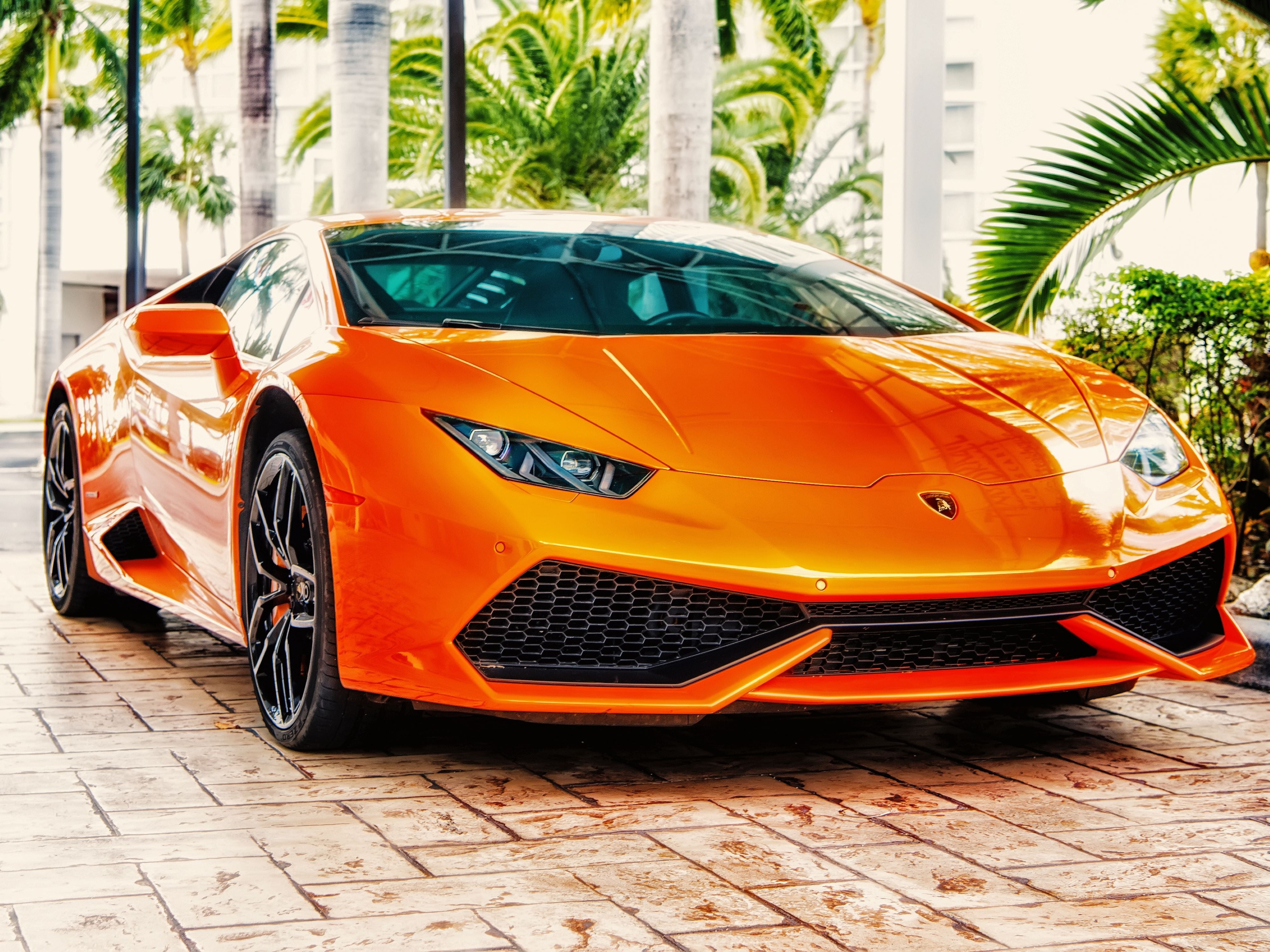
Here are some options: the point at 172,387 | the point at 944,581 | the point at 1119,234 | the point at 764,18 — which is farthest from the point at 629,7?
the point at 944,581

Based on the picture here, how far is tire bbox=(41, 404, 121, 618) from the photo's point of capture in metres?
5.43

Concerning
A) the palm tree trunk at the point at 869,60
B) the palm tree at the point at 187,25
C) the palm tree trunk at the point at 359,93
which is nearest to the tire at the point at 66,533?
the palm tree trunk at the point at 359,93

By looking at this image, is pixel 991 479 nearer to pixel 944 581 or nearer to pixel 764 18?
pixel 944 581

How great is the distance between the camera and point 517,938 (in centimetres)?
232

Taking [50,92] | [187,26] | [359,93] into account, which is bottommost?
[359,93]

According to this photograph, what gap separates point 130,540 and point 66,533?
0.83m

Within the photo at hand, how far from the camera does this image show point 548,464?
3.11 meters

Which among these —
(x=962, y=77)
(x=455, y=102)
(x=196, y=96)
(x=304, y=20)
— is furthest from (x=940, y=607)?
(x=962, y=77)

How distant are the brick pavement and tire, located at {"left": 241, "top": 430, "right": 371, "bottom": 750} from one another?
98mm

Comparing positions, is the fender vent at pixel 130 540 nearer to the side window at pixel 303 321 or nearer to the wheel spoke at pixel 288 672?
the side window at pixel 303 321

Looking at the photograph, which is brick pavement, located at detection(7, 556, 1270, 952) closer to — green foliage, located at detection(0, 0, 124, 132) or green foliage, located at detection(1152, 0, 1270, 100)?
green foliage, located at detection(1152, 0, 1270, 100)

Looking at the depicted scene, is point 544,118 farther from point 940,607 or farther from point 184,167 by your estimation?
point 184,167

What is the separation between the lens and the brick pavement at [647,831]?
2.39m

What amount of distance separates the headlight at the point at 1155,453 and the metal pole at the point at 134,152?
14143 millimetres
